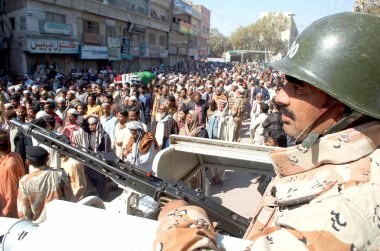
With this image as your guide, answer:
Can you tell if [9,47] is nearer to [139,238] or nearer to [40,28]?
[40,28]

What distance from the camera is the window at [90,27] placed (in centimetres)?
2414

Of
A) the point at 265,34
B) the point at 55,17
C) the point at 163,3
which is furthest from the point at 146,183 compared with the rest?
the point at 265,34

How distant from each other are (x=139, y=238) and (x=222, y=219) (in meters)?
0.58

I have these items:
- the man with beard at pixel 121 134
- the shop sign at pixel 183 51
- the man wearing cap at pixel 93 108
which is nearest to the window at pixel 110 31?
the shop sign at pixel 183 51

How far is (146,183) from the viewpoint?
1.63 meters

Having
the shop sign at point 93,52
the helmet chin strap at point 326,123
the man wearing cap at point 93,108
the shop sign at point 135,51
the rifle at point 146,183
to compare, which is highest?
the shop sign at point 135,51

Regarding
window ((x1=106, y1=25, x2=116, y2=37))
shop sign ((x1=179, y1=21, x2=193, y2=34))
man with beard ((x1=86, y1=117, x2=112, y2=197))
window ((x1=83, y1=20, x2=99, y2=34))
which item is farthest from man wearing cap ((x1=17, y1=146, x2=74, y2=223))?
shop sign ((x1=179, y1=21, x2=193, y2=34))

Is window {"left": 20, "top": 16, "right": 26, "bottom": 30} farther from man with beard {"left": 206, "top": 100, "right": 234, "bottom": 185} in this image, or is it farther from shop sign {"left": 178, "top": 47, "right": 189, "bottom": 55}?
shop sign {"left": 178, "top": 47, "right": 189, "bottom": 55}

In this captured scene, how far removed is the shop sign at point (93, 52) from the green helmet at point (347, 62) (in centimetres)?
2334

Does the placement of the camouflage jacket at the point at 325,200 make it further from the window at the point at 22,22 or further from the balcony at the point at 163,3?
the balcony at the point at 163,3

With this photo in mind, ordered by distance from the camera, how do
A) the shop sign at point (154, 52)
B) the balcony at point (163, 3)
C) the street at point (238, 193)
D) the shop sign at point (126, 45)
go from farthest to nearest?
1. the balcony at point (163, 3)
2. the shop sign at point (154, 52)
3. the shop sign at point (126, 45)
4. the street at point (238, 193)

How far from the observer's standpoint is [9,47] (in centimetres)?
1873

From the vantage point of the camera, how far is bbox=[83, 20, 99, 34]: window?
24141 mm

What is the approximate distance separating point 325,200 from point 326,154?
6.4 inches
